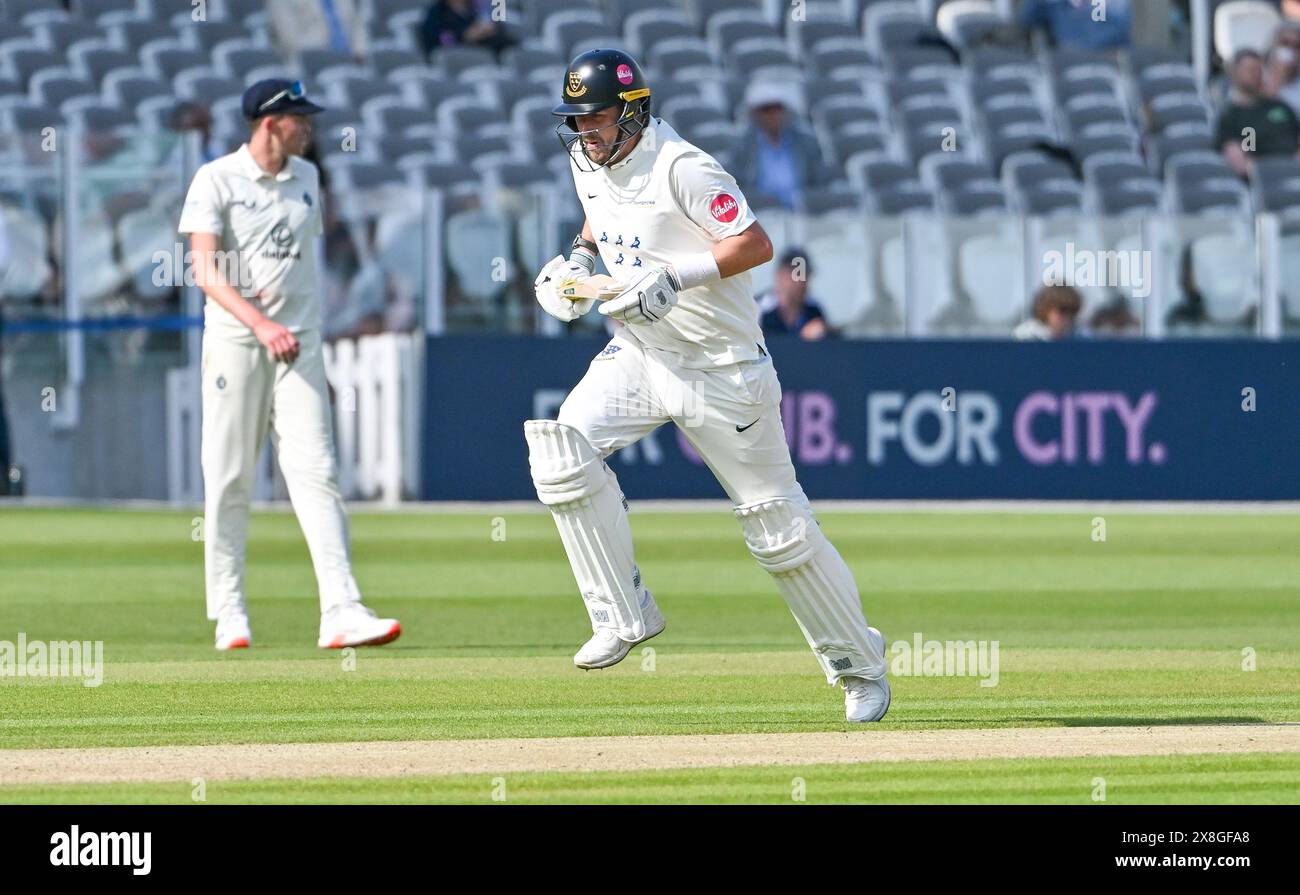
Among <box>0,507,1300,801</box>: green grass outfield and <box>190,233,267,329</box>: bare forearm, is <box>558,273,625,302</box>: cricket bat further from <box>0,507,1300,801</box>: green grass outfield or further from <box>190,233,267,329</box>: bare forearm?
<box>190,233,267,329</box>: bare forearm

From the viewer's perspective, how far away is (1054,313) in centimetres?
2155

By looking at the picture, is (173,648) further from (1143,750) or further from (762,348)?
(1143,750)

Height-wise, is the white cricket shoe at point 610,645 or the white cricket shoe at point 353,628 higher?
the white cricket shoe at point 610,645

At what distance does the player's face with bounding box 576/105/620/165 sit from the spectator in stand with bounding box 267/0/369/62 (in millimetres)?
20380

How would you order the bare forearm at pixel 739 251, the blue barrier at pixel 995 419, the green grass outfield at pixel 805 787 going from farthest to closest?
the blue barrier at pixel 995 419
the bare forearm at pixel 739 251
the green grass outfield at pixel 805 787

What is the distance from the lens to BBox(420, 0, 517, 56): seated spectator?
2902 cm

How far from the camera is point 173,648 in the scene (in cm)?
1161

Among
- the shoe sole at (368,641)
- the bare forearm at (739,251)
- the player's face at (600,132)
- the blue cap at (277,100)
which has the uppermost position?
the blue cap at (277,100)

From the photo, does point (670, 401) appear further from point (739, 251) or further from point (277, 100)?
point (277, 100)

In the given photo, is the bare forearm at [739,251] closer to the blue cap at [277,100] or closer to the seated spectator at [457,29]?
the blue cap at [277,100]

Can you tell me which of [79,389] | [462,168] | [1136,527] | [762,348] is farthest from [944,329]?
[762,348]

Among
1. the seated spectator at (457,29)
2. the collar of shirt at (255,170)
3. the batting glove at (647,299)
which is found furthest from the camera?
the seated spectator at (457,29)

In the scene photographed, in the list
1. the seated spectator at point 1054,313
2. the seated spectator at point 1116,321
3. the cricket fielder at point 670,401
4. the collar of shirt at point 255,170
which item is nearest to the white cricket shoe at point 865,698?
the cricket fielder at point 670,401

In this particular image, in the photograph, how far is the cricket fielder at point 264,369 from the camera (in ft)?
36.8
